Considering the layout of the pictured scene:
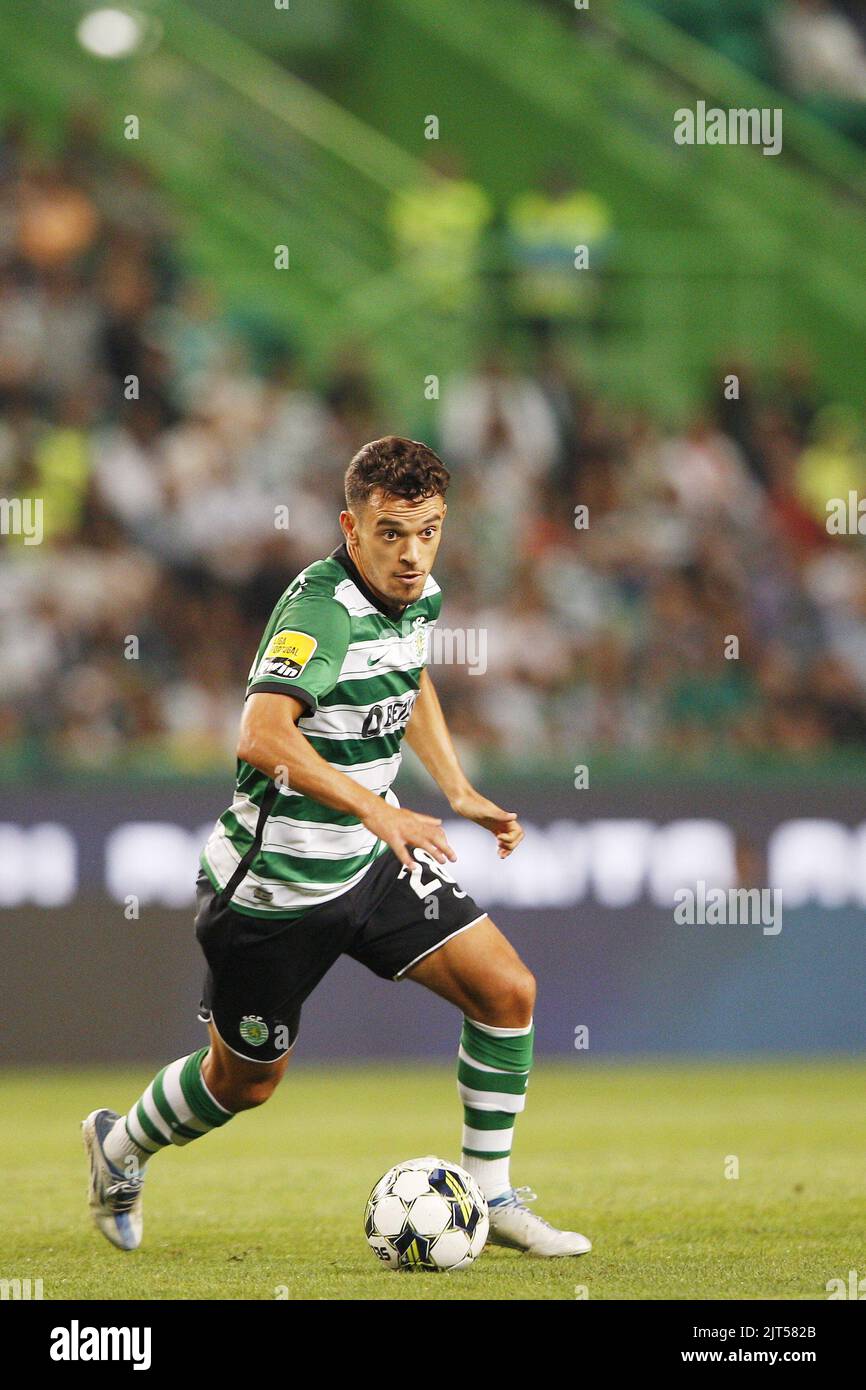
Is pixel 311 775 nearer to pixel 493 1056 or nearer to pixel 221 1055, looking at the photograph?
pixel 221 1055

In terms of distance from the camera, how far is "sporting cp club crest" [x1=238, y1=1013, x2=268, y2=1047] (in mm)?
5625

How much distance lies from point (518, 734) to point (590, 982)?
1.55 meters

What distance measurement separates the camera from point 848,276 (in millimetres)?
16109

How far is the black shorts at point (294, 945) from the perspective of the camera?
5.62 m

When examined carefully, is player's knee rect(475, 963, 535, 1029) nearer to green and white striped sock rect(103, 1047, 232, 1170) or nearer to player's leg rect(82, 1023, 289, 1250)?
player's leg rect(82, 1023, 289, 1250)

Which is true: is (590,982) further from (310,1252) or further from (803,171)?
(803,171)

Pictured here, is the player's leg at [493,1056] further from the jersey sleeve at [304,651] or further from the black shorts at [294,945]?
the jersey sleeve at [304,651]

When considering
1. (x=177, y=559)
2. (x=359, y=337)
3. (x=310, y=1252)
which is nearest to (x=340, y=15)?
(x=359, y=337)

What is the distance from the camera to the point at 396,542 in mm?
5418

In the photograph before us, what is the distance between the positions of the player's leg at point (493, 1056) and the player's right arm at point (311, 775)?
2.66 ft

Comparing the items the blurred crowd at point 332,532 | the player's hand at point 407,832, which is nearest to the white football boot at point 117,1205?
the player's hand at point 407,832

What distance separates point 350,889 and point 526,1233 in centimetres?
112

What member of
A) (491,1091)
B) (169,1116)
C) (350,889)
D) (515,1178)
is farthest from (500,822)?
(515,1178)

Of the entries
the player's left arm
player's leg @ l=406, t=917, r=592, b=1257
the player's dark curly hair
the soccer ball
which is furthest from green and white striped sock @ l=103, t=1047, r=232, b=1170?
the player's dark curly hair
